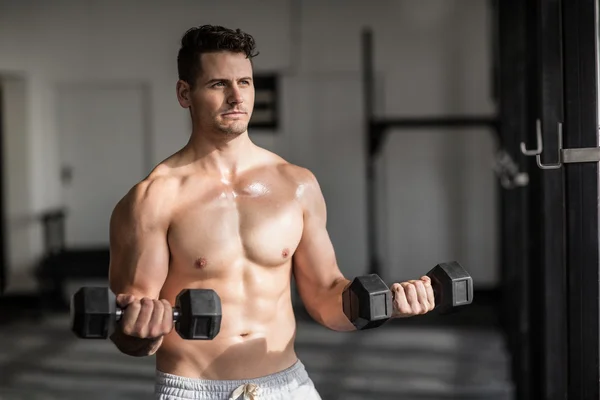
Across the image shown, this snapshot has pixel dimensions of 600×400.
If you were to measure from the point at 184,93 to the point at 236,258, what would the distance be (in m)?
0.34

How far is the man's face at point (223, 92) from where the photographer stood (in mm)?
1652

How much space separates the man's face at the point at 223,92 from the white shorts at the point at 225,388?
51 cm

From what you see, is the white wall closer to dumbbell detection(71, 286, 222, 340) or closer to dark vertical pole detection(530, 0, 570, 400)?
dark vertical pole detection(530, 0, 570, 400)

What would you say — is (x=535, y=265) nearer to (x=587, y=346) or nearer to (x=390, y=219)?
(x=587, y=346)

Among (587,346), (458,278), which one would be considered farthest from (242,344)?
(587,346)

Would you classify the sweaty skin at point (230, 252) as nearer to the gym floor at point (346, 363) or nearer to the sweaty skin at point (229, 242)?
the sweaty skin at point (229, 242)

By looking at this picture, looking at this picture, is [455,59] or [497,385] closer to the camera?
[497,385]

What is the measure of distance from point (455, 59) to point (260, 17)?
5.34 feet

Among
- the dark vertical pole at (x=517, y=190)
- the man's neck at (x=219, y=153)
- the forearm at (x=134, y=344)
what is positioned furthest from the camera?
the dark vertical pole at (x=517, y=190)

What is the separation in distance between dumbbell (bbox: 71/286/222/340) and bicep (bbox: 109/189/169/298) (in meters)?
0.16

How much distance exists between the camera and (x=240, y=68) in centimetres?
167

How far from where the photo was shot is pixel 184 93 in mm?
1692

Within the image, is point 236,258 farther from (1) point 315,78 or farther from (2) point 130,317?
(1) point 315,78

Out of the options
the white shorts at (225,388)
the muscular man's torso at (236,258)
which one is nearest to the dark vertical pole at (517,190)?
the muscular man's torso at (236,258)
